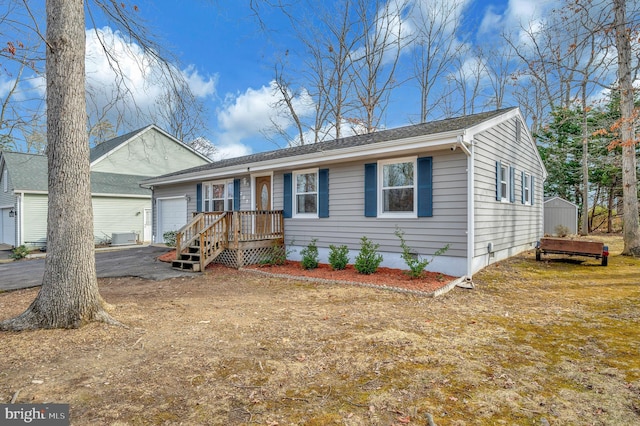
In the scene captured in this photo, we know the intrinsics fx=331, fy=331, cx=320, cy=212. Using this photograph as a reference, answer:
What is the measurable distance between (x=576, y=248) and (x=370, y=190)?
5.75 m

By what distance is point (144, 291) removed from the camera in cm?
656

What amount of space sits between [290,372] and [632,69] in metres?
13.1

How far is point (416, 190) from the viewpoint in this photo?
7.67 metres

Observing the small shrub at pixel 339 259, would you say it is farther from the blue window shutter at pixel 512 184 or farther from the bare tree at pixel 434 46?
the bare tree at pixel 434 46

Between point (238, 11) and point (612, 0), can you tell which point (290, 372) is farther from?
point (612, 0)

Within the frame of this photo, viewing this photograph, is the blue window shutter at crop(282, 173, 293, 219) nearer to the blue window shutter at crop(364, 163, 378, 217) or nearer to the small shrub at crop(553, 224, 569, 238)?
the blue window shutter at crop(364, 163, 378, 217)

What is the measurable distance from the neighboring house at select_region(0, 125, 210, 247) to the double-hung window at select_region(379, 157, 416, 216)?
434 inches

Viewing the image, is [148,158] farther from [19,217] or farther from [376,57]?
[376,57]

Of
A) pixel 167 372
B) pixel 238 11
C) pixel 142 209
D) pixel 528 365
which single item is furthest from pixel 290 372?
pixel 142 209

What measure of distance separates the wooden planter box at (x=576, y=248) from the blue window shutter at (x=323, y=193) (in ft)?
20.2

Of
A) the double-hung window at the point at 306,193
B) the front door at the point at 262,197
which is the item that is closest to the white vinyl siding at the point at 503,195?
the double-hung window at the point at 306,193

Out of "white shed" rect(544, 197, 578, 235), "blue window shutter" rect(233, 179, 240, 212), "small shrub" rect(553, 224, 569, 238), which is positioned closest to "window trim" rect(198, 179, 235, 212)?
"blue window shutter" rect(233, 179, 240, 212)

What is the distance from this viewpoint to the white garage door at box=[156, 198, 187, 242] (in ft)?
46.2
